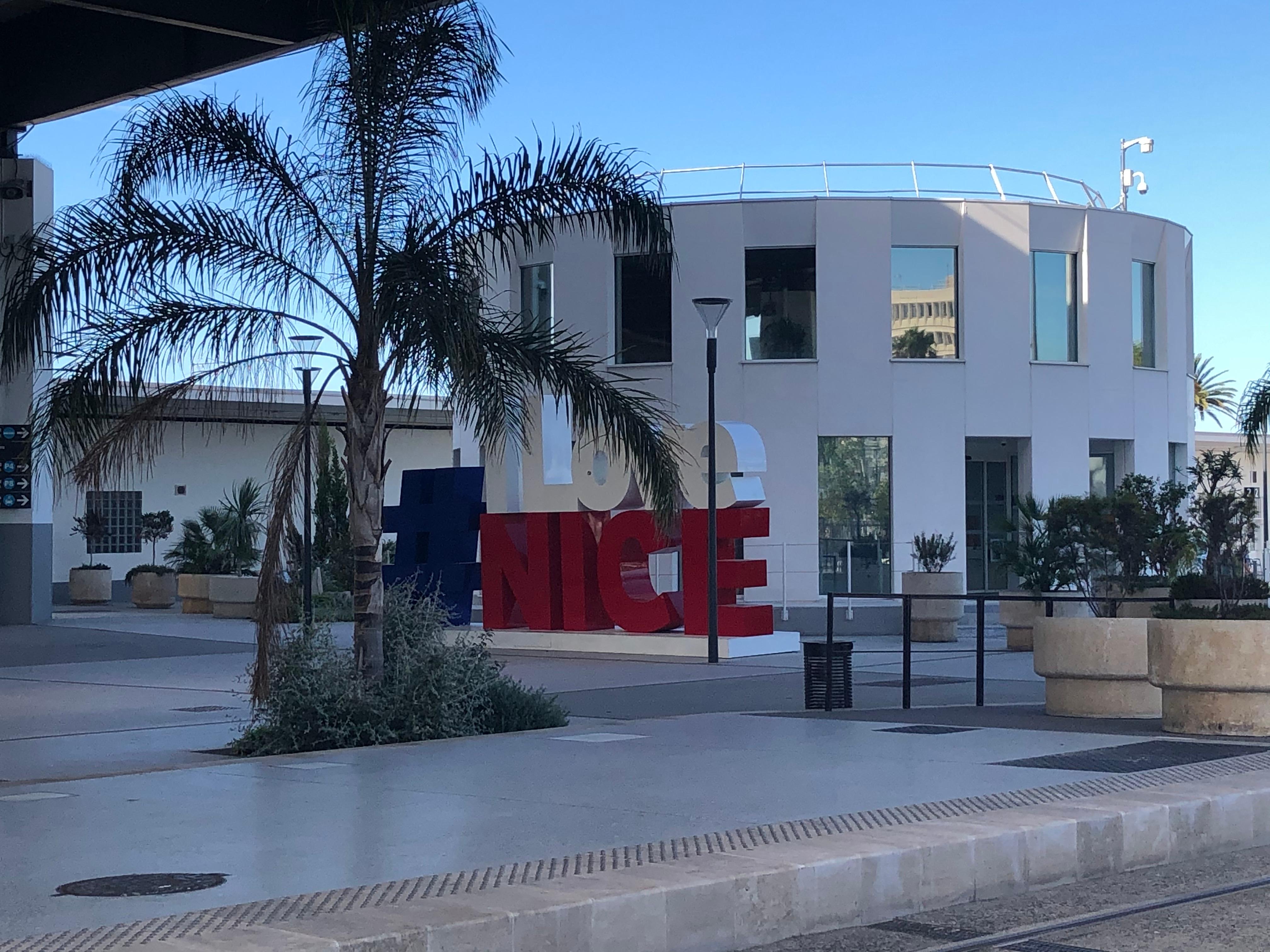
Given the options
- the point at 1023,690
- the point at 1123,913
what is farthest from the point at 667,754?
the point at 1023,690

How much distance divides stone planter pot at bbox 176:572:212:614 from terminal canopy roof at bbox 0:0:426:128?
12.3 m

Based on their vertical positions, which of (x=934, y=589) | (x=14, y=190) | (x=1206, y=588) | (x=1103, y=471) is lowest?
(x=934, y=589)

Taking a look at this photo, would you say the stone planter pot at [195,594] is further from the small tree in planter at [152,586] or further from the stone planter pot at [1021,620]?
the stone planter pot at [1021,620]

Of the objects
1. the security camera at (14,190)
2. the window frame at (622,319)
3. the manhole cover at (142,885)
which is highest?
the security camera at (14,190)

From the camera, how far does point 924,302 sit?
34.4 m

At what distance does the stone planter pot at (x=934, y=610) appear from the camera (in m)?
28.2

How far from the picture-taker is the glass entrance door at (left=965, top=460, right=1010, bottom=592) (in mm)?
Result: 35625

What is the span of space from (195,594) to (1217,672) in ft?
102

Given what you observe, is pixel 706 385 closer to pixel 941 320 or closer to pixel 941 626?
pixel 941 320

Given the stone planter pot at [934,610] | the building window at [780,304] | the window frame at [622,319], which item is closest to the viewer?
the stone planter pot at [934,610]

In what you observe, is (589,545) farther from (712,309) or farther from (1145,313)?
(1145,313)

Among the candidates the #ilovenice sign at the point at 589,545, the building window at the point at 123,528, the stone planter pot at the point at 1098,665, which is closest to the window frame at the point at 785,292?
the #ilovenice sign at the point at 589,545

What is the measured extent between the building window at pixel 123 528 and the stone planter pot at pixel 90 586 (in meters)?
2.80

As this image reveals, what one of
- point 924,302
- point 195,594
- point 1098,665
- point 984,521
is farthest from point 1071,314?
point 1098,665
